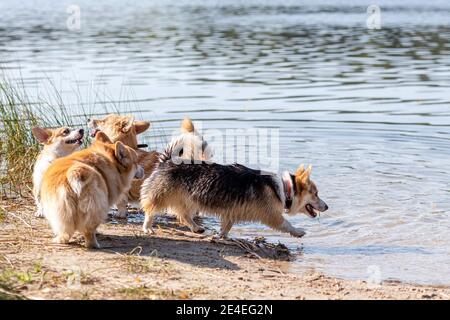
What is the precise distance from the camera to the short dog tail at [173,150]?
7.64m

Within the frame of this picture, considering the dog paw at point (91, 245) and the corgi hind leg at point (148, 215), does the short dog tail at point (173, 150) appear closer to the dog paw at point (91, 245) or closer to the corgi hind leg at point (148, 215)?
the corgi hind leg at point (148, 215)

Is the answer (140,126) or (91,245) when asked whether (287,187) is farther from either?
(91,245)

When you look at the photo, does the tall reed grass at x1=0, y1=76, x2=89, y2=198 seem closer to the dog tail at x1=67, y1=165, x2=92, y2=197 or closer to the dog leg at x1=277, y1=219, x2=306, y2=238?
the dog tail at x1=67, y1=165, x2=92, y2=197

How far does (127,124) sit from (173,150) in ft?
2.99

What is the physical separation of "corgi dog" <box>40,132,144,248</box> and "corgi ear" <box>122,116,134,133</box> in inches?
58.9

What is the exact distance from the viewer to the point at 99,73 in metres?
18.2

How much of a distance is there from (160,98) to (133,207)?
23.0 feet

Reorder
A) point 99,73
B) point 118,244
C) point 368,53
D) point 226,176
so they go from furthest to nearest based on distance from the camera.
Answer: point 368,53
point 99,73
point 226,176
point 118,244

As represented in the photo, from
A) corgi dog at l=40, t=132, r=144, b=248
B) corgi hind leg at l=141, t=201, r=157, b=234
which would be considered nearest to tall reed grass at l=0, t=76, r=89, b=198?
corgi hind leg at l=141, t=201, r=157, b=234

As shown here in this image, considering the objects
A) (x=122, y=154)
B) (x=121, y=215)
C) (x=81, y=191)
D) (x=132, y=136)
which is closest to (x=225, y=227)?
(x=121, y=215)

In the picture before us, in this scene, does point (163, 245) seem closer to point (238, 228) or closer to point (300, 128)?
point (238, 228)

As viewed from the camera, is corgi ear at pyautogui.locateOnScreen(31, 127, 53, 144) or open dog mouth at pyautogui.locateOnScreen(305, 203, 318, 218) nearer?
corgi ear at pyautogui.locateOnScreen(31, 127, 53, 144)

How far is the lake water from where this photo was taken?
8078 millimetres
